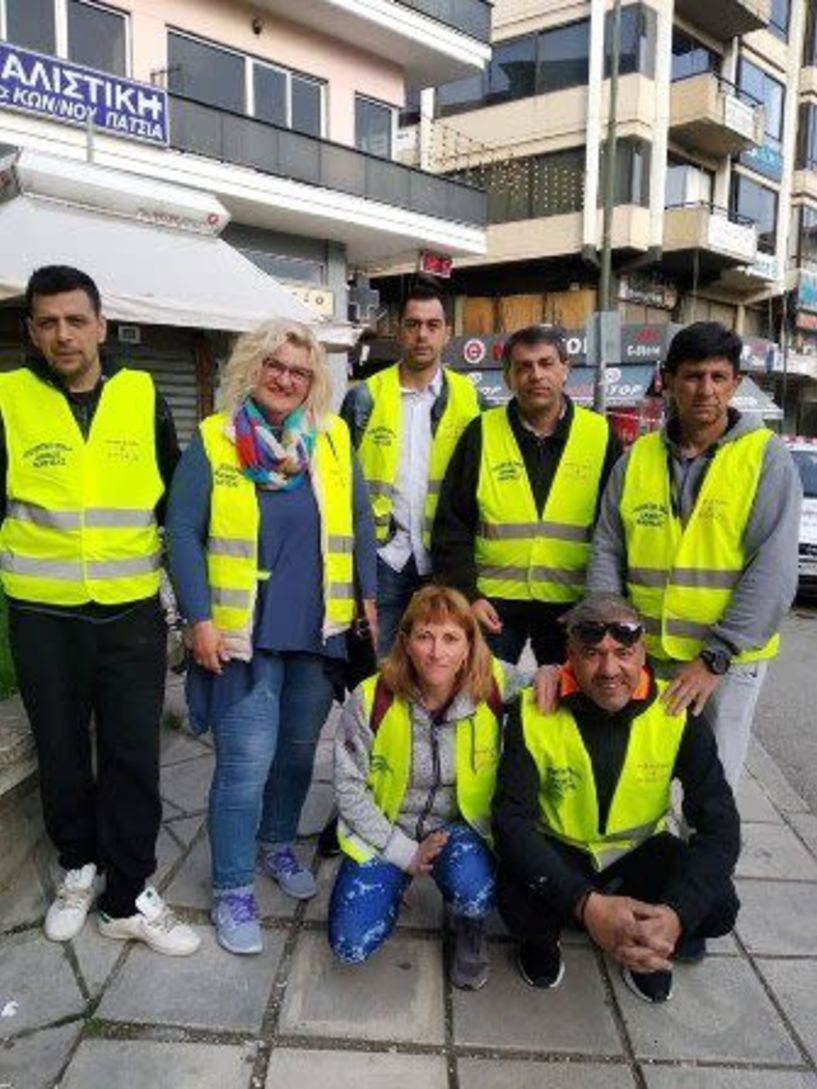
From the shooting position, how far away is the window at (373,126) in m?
16.0

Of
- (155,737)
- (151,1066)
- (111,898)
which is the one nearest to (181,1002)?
(151,1066)

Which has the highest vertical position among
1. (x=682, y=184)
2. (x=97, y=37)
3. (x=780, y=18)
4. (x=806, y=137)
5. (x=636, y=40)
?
(x=780, y=18)

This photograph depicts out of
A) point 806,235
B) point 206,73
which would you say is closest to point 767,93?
point 806,235

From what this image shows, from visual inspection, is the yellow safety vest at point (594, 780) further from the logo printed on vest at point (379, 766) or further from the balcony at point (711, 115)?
the balcony at point (711, 115)

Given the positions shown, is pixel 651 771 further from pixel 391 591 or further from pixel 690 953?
pixel 391 591

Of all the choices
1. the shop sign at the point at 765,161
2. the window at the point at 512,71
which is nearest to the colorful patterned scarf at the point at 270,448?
the window at the point at 512,71

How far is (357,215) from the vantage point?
1508 cm

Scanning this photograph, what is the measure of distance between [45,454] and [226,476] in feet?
1.81

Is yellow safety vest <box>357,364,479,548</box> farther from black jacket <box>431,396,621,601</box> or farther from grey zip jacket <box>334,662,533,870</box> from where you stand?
grey zip jacket <box>334,662,533,870</box>

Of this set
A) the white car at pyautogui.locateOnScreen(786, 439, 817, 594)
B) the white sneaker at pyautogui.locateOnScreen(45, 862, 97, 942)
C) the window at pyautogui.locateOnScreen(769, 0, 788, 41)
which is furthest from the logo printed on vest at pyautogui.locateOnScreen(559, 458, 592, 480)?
the window at pyautogui.locateOnScreen(769, 0, 788, 41)

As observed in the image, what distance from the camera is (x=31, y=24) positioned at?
457 inches

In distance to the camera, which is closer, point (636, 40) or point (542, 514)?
point (542, 514)

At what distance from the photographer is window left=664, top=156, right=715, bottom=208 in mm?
24266

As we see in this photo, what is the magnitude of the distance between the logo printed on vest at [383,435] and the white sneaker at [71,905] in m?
1.91
